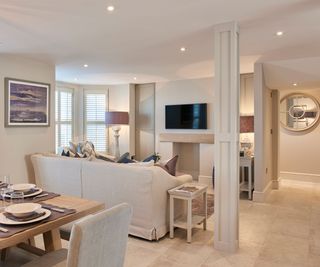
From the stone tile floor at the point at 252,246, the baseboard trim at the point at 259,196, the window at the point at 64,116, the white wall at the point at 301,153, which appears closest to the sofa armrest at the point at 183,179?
the stone tile floor at the point at 252,246

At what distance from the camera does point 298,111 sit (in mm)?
6066

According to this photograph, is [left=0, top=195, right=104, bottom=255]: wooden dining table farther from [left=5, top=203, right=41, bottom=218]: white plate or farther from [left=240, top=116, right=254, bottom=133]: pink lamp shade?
[left=240, top=116, right=254, bottom=133]: pink lamp shade

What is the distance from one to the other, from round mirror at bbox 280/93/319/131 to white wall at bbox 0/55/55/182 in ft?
16.4

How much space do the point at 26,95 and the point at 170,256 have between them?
11.3ft

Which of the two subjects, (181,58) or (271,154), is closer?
(181,58)

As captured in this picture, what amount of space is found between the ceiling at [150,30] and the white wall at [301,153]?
7.26 feet

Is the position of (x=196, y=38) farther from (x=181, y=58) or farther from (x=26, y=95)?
(x=26, y=95)

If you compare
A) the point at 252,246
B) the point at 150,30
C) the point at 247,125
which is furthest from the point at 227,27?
the point at 247,125

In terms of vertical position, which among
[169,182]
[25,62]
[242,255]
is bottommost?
[242,255]

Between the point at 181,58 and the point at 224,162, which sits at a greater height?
the point at 181,58

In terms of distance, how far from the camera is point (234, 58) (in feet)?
9.25

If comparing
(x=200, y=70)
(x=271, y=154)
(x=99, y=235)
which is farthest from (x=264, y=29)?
(x=271, y=154)

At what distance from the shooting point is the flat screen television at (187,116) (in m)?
6.22

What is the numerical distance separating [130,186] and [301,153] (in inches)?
181
